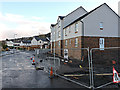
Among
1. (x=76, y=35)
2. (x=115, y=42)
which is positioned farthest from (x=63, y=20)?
(x=115, y=42)

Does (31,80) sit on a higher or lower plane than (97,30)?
lower

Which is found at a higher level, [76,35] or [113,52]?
[76,35]

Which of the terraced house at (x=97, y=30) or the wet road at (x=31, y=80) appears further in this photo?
the terraced house at (x=97, y=30)

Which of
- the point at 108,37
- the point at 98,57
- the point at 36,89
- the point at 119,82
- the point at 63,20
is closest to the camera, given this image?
the point at 36,89

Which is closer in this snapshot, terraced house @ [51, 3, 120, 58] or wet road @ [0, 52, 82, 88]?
wet road @ [0, 52, 82, 88]

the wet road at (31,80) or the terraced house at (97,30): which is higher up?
the terraced house at (97,30)

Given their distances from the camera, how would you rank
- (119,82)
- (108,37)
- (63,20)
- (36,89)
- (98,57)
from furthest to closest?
1. (63,20)
2. (108,37)
3. (98,57)
4. (119,82)
5. (36,89)

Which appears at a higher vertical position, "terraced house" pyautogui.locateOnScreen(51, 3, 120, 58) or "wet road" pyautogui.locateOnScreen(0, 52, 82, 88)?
"terraced house" pyautogui.locateOnScreen(51, 3, 120, 58)

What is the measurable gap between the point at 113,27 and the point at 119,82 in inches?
616

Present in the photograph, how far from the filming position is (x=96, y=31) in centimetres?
1836

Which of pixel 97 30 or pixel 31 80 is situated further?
pixel 97 30

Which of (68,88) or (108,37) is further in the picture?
(108,37)

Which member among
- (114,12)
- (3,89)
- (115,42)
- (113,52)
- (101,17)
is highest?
(114,12)

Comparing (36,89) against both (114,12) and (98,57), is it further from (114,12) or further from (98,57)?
(114,12)
